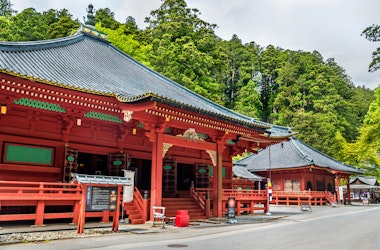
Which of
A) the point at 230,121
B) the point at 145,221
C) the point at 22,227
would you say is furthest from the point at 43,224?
the point at 230,121

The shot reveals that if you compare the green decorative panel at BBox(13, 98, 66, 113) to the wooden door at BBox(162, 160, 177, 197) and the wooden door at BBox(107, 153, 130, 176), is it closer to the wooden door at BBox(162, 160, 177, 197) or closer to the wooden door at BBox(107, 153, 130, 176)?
the wooden door at BBox(107, 153, 130, 176)

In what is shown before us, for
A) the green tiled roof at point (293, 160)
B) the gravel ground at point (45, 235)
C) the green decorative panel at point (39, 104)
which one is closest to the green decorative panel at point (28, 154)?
the green decorative panel at point (39, 104)

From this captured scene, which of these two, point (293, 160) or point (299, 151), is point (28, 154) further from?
point (299, 151)

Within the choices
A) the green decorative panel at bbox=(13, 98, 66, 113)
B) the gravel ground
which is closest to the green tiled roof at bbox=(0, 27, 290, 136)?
the green decorative panel at bbox=(13, 98, 66, 113)

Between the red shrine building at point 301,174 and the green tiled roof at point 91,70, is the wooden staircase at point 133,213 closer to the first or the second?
the green tiled roof at point 91,70

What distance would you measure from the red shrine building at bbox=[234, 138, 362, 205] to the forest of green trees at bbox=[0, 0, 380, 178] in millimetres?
4056

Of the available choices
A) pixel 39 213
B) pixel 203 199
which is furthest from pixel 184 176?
pixel 39 213

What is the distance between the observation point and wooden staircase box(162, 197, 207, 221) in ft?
56.3

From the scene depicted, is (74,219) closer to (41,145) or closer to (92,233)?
(92,233)

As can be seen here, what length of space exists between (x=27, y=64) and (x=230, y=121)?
9.86m

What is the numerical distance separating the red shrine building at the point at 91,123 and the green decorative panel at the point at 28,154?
0.04 metres

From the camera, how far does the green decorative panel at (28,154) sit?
1352 cm

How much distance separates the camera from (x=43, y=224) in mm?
13094

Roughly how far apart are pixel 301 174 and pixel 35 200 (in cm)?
3045
